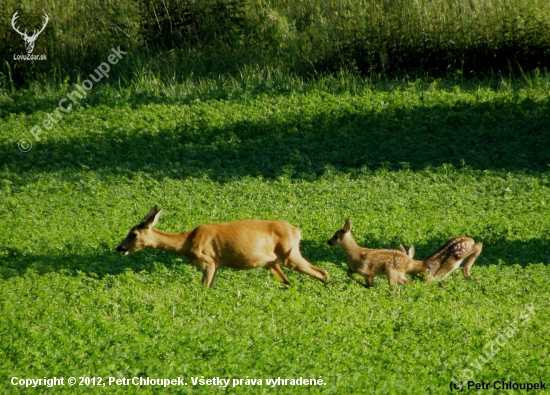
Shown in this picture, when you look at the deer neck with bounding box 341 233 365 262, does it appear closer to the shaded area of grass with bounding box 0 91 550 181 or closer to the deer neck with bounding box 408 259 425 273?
the deer neck with bounding box 408 259 425 273

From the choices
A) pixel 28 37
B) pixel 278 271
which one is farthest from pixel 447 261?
pixel 28 37

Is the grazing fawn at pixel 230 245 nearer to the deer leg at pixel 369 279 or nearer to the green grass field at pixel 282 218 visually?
the green grass field at pixel 282 218

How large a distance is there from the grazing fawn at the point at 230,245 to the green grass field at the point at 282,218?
0.23 metres

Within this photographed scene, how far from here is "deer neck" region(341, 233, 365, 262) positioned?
10344mm

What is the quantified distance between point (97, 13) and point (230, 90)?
4488 mm

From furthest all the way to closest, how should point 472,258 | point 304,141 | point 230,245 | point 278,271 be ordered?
point 304,141
point 472,258
point 278,271
point 230,245

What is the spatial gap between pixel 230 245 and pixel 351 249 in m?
1.52

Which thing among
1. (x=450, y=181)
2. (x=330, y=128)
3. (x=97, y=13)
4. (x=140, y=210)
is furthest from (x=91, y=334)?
(x=97, y=13)

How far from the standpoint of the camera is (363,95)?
17297 mm

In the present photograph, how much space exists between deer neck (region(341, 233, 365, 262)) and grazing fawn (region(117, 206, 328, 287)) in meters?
0.37

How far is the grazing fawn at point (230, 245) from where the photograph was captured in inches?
393

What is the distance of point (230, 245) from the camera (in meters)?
9.95

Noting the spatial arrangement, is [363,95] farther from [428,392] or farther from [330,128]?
[428,392]

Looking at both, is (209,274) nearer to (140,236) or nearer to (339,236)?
(140,236)
